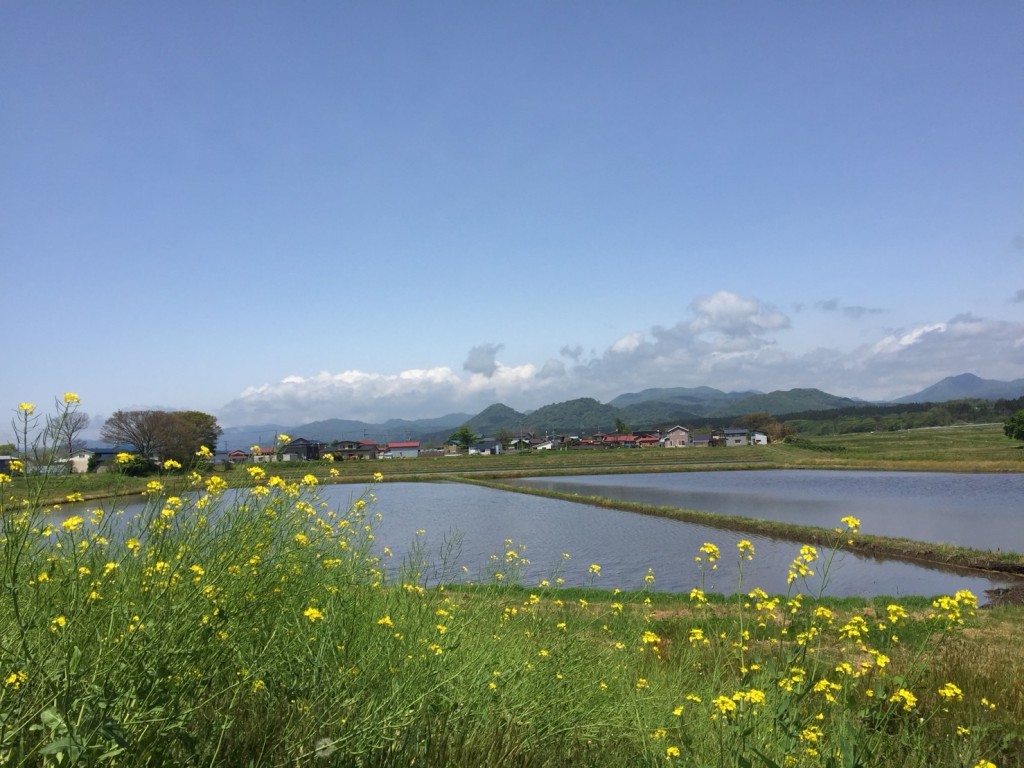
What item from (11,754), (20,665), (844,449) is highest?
(20,665)

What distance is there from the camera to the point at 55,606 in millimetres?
2971

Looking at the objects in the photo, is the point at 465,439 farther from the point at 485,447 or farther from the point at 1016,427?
the point at 1016,427

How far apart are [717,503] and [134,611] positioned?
113 ft

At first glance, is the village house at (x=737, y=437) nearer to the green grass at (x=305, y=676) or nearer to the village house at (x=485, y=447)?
the village house at (x=485, y=447)

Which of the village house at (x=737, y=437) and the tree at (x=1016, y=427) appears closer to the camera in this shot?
the tree at (x=1016, y=427)

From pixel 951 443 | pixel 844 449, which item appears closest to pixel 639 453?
pixel 844 449

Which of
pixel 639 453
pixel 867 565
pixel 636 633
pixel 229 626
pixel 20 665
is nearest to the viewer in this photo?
pixel 20 665

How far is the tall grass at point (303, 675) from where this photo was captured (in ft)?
8.11

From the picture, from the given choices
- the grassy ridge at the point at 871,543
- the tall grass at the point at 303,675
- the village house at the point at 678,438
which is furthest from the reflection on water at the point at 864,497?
the village house at the point at 678,438

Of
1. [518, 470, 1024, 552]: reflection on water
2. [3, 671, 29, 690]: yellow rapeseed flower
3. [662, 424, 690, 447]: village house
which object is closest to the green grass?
[3, 671, 29, 690]: yellow rapeseed flower

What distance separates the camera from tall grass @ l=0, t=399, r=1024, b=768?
8.11ft

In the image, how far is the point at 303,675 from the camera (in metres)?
3.46

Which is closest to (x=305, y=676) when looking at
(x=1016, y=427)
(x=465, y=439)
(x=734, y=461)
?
(x=734, y=461)

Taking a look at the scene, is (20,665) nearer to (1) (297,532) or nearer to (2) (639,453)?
(1) (297,532)
